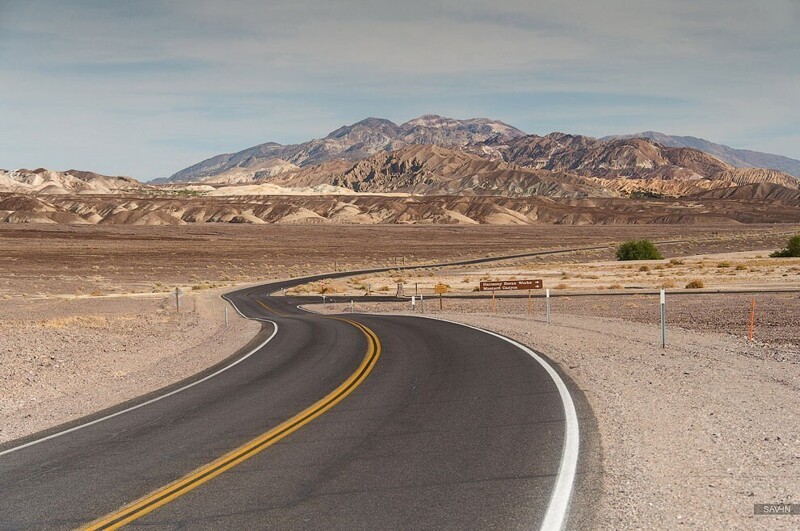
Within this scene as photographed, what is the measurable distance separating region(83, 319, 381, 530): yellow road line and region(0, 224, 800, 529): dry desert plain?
3940 mm

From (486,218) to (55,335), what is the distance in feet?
570

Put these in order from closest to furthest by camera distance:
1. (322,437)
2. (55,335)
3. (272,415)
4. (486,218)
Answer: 1. (322,437)
2. (272,415)
3. (55,335)
4. (486,218)

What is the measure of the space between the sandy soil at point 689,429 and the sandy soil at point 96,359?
8.70m

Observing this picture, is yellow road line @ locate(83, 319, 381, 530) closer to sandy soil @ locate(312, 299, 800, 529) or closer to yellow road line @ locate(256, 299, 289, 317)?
sandy soil @ locate(312, 299, 800, 529)

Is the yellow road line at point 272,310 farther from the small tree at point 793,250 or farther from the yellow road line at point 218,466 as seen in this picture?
the small tree at point 793,250

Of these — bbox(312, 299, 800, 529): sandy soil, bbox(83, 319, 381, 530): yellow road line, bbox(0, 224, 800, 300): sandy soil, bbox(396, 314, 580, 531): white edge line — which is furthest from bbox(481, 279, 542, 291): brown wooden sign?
bbox(396, 314, 580, 531): white edge line

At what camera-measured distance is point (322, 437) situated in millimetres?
9906

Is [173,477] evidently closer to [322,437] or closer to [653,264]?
[322,437]

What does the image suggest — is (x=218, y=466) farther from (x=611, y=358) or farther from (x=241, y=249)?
(x=241, y=249)

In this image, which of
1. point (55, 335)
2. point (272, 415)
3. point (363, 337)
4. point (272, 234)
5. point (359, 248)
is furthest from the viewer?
point (272, 234)

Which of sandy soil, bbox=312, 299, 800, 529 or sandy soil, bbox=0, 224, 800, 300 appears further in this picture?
sandy soil, bbox=0, 224, 800, 300

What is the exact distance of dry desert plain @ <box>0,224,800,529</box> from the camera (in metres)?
7.73

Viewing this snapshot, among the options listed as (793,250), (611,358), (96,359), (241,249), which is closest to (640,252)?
(793,250)

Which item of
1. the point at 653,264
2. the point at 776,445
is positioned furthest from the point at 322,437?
the point at 653,264
